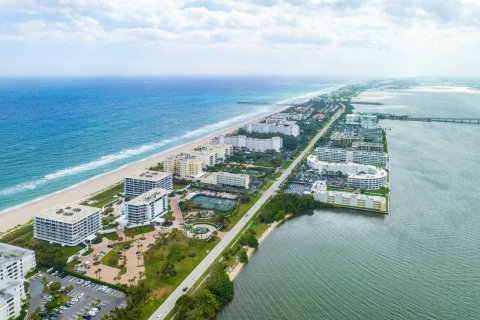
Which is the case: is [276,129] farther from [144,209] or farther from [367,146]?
[144,209]

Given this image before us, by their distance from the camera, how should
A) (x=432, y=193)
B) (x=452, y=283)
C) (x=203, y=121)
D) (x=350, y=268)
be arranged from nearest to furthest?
(x=452, y=283), (x=350, y=268), (x=432, y=193), (x=203, y=121)

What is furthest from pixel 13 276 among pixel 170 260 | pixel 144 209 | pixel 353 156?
pixel 353 156

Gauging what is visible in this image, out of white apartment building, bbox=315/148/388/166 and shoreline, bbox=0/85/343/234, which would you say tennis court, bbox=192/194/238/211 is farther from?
white apartment building, bbox=315/148/388/166

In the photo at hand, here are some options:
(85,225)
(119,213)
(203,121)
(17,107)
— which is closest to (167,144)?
(203,121)

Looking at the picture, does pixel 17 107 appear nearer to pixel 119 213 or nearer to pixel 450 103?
pixel 119 213

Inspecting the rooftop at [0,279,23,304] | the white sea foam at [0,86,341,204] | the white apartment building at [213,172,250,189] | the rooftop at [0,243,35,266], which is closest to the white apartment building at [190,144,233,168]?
the white apartment building at [213,172,250,189]
